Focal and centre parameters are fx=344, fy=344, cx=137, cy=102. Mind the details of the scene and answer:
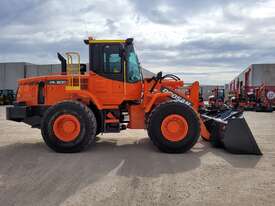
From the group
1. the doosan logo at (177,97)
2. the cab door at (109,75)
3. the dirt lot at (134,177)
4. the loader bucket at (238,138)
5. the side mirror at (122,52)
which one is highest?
the side mirror at (122,52)

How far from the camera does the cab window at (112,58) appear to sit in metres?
8.86

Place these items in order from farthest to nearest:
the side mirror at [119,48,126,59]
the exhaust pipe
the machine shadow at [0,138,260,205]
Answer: the exhaust pipe → the side mirror at [119,48,126,59] → the machine shadow at [0,138,260,205]

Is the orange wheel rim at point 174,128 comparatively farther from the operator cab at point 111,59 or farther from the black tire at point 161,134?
the operator cab at point 111,59

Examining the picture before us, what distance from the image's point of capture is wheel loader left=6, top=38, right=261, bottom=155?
27.3 ft

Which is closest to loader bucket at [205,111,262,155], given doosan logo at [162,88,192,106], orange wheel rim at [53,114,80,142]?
doosan logo at [162,88,192,106]

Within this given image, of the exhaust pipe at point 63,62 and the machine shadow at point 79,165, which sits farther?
the exhaust pipe at point 63,62

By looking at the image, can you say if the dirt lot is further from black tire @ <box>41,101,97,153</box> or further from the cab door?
the cab door

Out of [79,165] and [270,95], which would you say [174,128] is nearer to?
[79,165]

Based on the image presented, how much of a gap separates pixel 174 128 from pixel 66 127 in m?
2.64

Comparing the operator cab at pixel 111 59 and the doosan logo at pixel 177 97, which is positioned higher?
the operator cab at pixel 111 59

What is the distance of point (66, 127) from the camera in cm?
845

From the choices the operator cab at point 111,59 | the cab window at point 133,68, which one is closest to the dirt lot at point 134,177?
the cab window at point 133,68

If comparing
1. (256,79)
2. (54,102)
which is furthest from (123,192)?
(256,79)

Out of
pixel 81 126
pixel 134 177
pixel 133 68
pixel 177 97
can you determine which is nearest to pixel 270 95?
pixel 177 97
